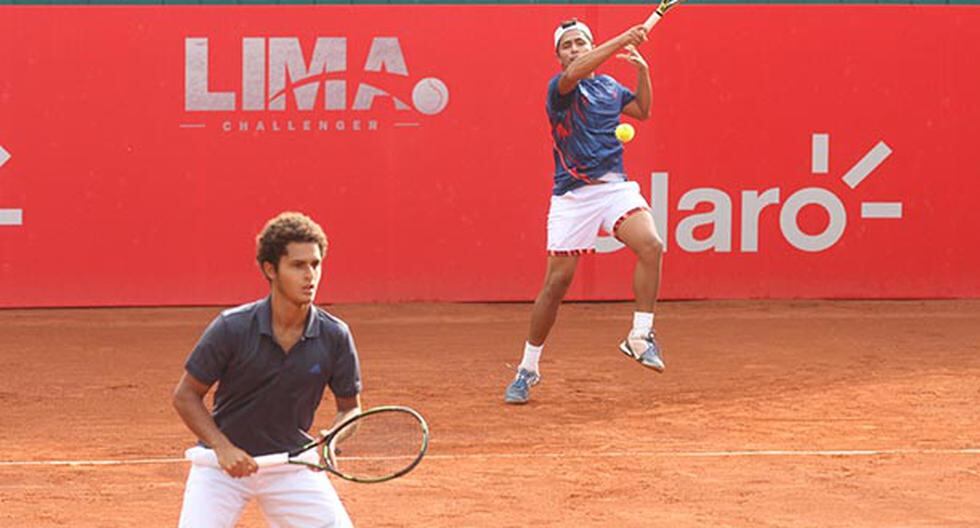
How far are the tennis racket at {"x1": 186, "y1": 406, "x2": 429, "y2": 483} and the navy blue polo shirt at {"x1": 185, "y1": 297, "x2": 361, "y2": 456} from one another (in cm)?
8

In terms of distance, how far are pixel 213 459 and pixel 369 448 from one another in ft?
1.93

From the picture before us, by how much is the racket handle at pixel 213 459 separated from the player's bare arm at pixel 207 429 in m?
0.04

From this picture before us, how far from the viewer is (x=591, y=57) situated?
866cm

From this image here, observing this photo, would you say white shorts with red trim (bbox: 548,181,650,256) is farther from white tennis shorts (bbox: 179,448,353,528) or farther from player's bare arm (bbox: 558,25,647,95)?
white tennis shorts (bbox: 179,448,353,528)

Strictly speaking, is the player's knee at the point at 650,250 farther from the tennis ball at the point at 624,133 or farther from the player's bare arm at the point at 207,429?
the player's bare arm at the point at 207,429

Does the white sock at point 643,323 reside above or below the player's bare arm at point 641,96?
below

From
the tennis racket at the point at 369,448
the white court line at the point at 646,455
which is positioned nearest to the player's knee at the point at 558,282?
the white court line at the point at 646,455

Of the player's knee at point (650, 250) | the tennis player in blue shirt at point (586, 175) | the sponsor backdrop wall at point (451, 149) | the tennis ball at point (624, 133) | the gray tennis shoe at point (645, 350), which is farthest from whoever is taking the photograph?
the sponsor backdrop wall at point (451, 149)

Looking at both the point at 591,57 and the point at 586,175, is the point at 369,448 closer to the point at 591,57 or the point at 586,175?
the point at 591,57

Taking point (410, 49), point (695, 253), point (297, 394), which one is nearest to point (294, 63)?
point (410, 49)

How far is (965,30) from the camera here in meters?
13.9

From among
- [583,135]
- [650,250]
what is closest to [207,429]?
[650,250]

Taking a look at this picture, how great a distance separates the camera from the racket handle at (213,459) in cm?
496

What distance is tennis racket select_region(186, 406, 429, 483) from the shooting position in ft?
16.5
